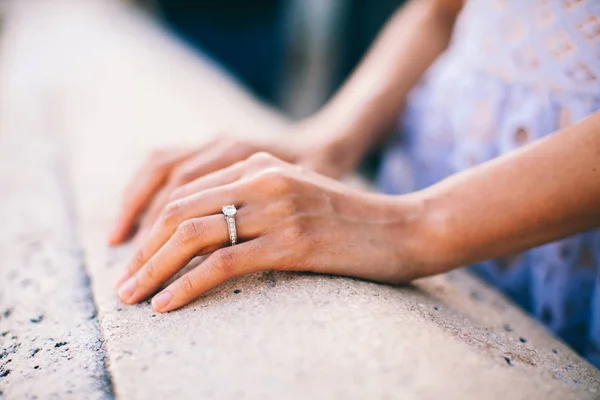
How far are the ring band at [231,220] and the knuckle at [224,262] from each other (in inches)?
0.9

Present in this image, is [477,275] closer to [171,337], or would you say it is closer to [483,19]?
[483,19]

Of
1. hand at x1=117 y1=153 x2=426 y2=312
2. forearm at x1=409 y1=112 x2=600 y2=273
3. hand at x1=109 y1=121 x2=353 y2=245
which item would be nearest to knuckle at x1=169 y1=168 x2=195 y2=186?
hand at x1=109 y1=121 x2=353 y2=245

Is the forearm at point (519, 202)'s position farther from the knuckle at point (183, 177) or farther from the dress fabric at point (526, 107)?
the knuckle at point (183, 177)

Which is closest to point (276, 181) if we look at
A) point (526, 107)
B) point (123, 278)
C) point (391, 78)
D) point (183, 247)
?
point (183, 247)

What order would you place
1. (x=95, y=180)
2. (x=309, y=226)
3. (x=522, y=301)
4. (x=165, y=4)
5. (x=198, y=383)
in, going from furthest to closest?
(x=165, y=4), (x=95, y=180), (x=522, y=301), (x=309, y=226), (x=198, y=383)

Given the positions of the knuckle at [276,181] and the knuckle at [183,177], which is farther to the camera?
the knuckle at [183,177]

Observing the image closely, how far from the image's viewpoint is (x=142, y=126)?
3.79 ft

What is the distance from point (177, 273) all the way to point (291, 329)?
21 centimetres

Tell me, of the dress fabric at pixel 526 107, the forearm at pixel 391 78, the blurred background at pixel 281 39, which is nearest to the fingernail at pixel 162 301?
the dress fabric at pixel 526 107

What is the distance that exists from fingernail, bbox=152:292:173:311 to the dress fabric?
409mm

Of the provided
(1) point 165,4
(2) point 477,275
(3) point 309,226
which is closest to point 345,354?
(3) point 309,226

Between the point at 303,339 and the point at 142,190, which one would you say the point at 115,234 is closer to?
the point at 142,190

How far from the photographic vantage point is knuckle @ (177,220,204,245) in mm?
545

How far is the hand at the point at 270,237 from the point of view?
54cm
